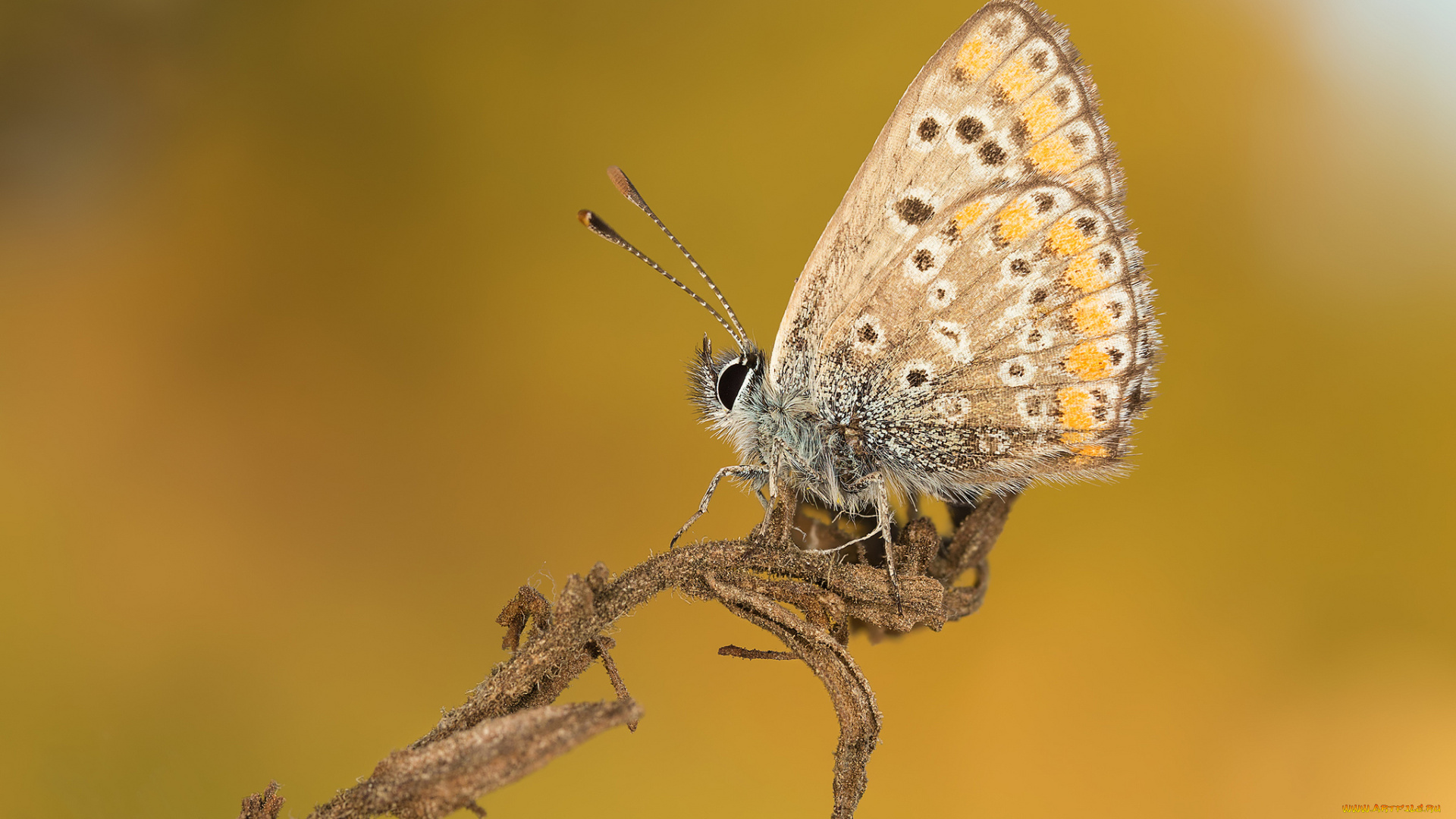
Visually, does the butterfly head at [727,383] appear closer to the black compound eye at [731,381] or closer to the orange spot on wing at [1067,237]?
the black compound eye at [731,381]

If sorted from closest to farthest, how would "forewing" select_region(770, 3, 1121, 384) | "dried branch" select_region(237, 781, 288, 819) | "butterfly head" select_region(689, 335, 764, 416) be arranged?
"dried branch" select_region(237, 781, 288, 819) → "forewing" select_region(770, 3, 1121, 384) → "butterfly head" select_region(689, 335, 764, 416)

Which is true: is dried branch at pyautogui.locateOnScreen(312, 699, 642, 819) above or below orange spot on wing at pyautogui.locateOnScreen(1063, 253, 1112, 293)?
below

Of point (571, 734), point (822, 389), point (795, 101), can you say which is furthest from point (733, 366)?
point (795, 101)

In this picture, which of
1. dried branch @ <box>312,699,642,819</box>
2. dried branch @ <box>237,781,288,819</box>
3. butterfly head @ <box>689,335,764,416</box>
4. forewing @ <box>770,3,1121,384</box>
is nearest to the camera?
dried branch @ <box>312,699,642,819</box>

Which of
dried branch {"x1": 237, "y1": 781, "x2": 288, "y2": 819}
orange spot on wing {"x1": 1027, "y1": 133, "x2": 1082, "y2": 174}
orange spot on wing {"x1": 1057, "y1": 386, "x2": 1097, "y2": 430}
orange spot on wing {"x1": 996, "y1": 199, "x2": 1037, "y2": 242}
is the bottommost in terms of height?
dried branch {"x1": 237, "y1": 781, "x2": 288, "y2": 819}

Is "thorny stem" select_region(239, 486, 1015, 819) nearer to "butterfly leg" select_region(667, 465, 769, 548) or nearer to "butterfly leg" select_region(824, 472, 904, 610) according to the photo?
"butterfly leg" select_region(824, 472, 904, 610)

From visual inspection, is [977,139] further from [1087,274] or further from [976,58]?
[1087,274]

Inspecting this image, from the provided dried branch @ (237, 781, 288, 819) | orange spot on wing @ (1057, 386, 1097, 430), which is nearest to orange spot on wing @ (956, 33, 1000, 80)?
orange spot on wing @ (1057, 386, 1097, 430)
